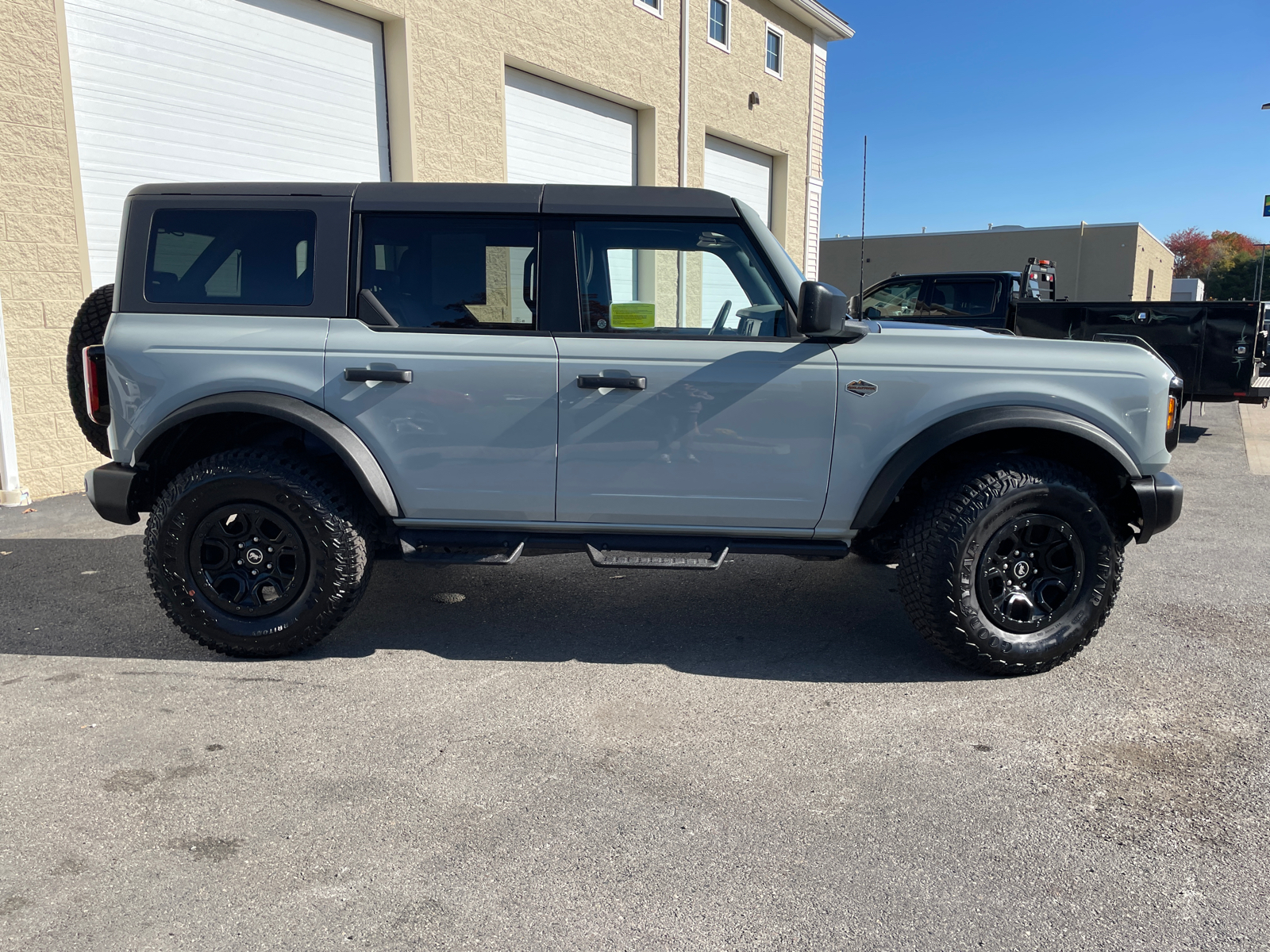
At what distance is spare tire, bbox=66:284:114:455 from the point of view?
13.5 ft

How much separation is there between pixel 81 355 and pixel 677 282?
2739 millimetres

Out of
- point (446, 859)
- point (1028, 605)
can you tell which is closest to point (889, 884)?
point (446, 859)

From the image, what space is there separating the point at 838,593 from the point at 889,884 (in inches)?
103

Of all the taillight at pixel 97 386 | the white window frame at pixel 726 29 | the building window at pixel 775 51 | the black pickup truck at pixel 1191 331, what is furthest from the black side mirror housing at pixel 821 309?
the building window at pixel 775 51

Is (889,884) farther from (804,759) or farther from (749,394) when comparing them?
(749,394)

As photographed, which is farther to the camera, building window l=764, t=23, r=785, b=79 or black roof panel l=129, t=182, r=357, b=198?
building window l=764, t=23, r=785, b=79

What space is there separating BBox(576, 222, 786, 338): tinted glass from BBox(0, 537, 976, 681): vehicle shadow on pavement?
1.44 meters

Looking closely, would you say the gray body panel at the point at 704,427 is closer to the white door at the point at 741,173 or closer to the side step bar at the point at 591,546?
the side step bar at the point at 591,546

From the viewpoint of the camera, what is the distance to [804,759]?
3.07 metres

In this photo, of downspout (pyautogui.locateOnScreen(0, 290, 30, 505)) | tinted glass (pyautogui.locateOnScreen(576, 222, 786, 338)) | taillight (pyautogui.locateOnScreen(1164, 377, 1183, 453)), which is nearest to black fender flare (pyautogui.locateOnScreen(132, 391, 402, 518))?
tinted glass (pyautogui.locateOnScreen(576, 222, 786, 338))

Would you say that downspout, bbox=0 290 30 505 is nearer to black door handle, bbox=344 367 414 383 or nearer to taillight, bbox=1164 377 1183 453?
black door handle, bbox=344 367 414 383

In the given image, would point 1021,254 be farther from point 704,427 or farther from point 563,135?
point 704,427

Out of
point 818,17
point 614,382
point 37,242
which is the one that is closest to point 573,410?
point 614,382

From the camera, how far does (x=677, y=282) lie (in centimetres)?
386
